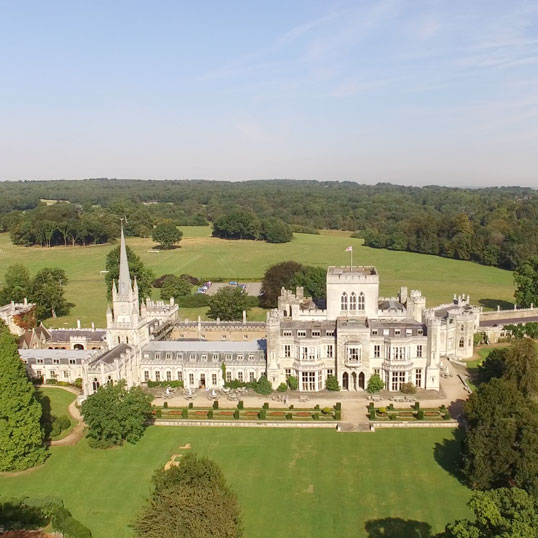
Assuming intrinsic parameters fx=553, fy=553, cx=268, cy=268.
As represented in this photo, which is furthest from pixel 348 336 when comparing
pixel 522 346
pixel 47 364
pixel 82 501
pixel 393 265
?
pixel 393 265

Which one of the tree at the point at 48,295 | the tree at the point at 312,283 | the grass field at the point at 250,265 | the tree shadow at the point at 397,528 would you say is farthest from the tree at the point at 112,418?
the tree at the point at 312,283

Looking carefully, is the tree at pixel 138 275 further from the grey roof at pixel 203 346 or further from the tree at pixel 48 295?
the grey roof at pixel 203 346

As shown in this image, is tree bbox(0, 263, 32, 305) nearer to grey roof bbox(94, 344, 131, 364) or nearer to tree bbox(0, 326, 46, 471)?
grey roof bbox(94, 344, 131, 364)

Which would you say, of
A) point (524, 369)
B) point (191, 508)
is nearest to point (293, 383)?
point (524, 369)

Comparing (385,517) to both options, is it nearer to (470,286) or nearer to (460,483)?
(460,483)

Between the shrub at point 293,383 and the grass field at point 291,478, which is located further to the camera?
the shrub at point 293,383

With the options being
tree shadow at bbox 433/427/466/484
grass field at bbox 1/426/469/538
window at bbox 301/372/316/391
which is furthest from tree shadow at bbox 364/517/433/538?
window at bbox 301/372/316/391
